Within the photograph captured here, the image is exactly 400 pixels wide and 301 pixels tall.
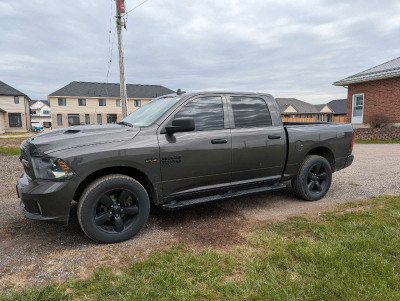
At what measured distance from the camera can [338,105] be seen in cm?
6462

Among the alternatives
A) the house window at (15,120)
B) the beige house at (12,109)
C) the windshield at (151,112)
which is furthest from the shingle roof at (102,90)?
the windshield at (151,112)

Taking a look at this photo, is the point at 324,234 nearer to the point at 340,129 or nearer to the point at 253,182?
the point at 253,182

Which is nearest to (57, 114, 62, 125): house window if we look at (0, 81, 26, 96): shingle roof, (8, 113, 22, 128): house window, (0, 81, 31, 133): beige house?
(0, 81, 31, 133): beige house

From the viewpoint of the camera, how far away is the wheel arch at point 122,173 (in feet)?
11.4

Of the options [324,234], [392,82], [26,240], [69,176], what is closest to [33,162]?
[69,176]

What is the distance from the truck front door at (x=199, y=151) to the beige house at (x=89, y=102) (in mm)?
42679

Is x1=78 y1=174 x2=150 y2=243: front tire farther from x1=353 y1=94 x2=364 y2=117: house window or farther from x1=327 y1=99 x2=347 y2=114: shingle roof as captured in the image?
x1=327 y1=99 x2=347 y2=114: shingle roof

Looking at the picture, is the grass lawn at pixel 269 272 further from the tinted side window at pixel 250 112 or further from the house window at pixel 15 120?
the house window at pixel 15 120

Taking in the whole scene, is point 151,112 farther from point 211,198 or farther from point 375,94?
point 375,94

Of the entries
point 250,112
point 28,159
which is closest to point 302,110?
point 250,112

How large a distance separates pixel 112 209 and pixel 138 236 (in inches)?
21.3

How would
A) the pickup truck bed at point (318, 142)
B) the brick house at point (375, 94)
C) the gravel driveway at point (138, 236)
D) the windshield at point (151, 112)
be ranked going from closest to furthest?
1. the gravel driveway at point (138, 236)
2. the windshield at point (151, 112)
3. the pickup truck bed at point (318, 142)
4. the brick house at point (375, 94)

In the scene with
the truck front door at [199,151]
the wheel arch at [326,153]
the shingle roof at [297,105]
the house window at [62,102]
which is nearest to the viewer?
the truck front door at [199,151]

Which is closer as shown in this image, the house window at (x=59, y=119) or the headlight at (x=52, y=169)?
the headlight at (x=52, y=169)
